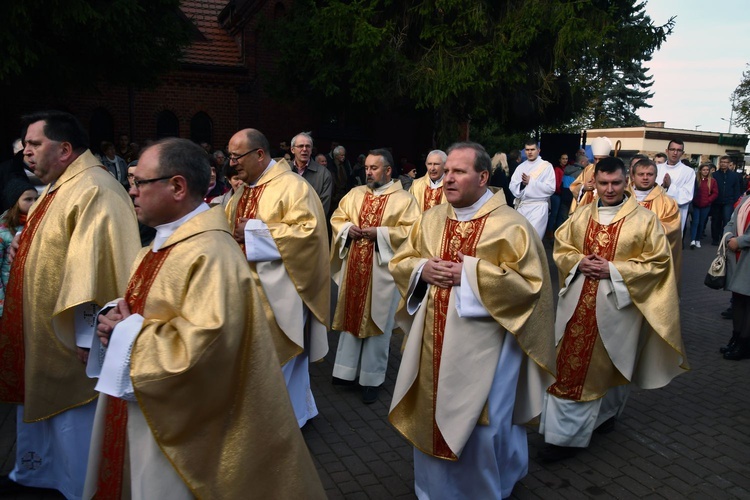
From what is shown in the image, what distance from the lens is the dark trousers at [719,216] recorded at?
16.2 m

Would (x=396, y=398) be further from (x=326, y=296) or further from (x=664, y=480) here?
(x=664, y=480)

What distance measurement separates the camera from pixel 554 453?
14.8 ft

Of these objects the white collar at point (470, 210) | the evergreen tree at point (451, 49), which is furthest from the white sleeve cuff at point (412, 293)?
the evergreen tree at point (451, 49)

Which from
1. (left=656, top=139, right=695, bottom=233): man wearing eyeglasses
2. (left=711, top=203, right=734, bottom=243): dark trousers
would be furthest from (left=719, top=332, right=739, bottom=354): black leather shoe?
(left=711, top=203, right=734, bottom=243): dark trousers

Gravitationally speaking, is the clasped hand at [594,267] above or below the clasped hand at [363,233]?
above

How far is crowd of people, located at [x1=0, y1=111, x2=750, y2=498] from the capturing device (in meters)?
2.49

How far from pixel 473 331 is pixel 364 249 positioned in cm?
252

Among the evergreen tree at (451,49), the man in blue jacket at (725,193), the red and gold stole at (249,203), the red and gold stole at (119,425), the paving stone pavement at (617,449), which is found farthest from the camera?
the man in blue jacket at (725,193)

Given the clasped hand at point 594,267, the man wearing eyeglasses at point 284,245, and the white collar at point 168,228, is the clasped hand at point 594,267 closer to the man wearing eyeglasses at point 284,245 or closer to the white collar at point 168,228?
the man wearing eyeglasses at point 284,245

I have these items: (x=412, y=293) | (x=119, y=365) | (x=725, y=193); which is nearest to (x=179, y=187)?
(x=119, y=365)

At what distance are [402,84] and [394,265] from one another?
10832mm

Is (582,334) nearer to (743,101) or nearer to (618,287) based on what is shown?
(618,287)

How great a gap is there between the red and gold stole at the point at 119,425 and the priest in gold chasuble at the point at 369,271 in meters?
2.99

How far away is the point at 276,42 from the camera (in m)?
15.5
